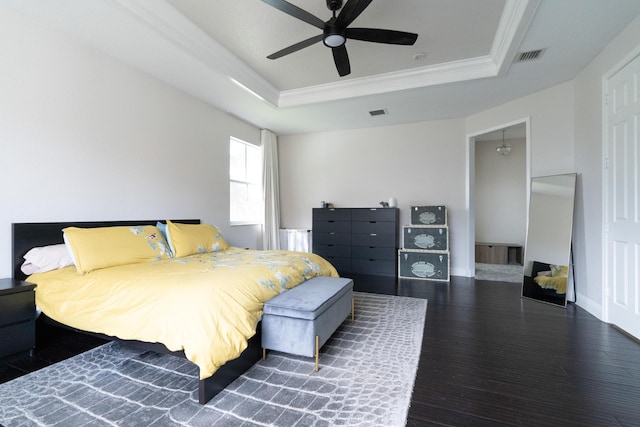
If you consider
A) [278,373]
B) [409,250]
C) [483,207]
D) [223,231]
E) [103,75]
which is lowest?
[278,373]

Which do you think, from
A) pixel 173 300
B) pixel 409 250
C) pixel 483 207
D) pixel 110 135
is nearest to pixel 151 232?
pixel 110 135

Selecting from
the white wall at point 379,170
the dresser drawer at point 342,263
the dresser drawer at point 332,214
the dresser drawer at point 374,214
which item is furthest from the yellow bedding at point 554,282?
the dresser drawer at point 332,214

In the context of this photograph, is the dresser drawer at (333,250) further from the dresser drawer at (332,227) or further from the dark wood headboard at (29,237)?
the dark wood headboard at (29,237)

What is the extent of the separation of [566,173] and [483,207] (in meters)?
2.96

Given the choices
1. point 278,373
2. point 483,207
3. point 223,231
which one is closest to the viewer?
point 278,373

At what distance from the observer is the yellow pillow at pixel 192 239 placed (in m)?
3.07

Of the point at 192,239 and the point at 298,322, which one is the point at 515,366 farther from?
the point at 192,239

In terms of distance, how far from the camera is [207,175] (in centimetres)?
424

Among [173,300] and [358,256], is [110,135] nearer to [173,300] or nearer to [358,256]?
[173,300]

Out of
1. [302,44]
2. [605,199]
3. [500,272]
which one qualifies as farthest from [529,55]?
[500,272]

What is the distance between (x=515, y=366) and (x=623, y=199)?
1932 millimetres

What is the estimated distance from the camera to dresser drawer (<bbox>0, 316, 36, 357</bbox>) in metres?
1.96

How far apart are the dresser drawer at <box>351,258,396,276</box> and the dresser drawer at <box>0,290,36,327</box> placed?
4068 mm

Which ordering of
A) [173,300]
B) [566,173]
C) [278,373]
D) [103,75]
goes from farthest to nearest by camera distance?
[566,173], [103,75], [278,373], [173,300]
